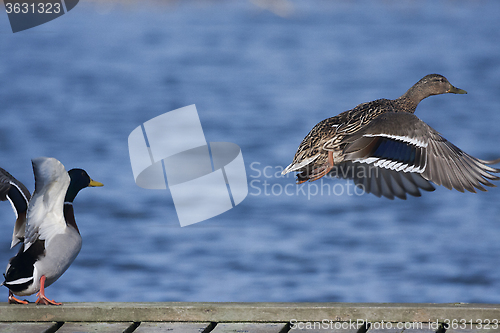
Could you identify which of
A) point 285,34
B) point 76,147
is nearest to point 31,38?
point 285,34

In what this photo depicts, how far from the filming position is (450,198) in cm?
1059

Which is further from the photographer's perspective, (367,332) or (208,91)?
(208,91)

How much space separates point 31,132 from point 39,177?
36.7 ft

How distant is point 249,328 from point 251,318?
0.07m

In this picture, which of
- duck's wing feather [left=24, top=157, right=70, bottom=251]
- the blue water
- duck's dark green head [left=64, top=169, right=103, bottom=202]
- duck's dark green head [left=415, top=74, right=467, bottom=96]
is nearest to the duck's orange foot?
duck's wing feather [left=24, top=157, right=70, bottom=251]

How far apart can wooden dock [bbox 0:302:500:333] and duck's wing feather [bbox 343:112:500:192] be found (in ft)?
3.16

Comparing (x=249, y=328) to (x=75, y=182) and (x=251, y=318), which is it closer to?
(x=251, y=318)

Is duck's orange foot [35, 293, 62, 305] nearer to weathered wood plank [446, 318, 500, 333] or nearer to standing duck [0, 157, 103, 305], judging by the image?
standing duck [0, 157, 103, 305]

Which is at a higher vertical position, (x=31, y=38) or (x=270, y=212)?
(x=31, y=38)

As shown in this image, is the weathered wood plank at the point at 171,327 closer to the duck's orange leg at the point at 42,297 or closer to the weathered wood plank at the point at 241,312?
the weathered wood plank at the point at 241,312

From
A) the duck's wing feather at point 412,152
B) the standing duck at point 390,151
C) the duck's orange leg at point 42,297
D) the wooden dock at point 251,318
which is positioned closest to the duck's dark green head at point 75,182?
the duck's orange leg at point 42,297

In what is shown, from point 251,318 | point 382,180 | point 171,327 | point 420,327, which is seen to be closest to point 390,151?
point 382,180

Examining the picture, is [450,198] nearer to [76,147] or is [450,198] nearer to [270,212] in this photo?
[270,212]

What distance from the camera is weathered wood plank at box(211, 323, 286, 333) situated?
3.47 m
